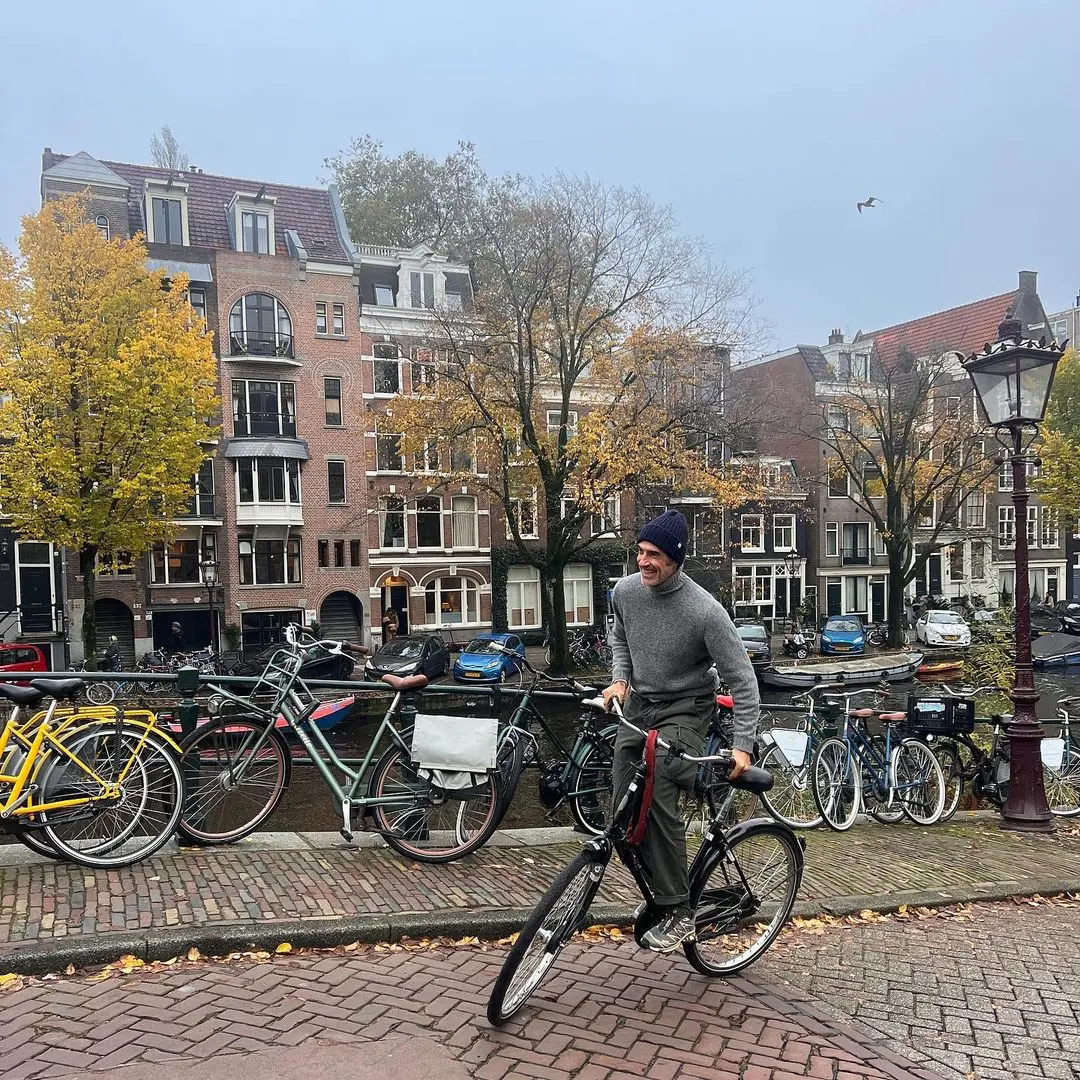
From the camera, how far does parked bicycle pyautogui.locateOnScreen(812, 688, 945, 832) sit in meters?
8.24

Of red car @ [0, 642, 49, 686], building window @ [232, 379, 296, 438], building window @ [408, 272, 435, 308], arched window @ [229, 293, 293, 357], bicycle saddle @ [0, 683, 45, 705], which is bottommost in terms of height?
red car @ [0, 642, 49, 686]

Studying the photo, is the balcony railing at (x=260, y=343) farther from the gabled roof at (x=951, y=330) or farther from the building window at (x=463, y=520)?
the gabled roof at (x=951, y=330)

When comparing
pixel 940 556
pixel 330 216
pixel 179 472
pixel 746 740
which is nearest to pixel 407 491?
pixel 179 472

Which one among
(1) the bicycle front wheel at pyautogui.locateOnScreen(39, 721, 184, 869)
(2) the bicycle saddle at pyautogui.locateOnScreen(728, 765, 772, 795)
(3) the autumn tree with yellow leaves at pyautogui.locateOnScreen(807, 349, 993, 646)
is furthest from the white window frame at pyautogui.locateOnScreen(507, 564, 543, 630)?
(2) the bicycle saddle at pyautogui.locateOnScreen(728, 765, 772, 795)

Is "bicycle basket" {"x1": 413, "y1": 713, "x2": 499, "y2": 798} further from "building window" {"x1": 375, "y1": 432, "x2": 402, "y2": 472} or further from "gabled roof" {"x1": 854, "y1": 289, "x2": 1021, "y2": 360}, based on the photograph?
"gabled roof" {"x1": 854, "y1": 289, "x2": 1021, "y2": 360}

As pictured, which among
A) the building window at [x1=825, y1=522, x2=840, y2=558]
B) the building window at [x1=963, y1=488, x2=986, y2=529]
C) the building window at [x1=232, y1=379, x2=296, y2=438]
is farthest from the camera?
the building window at [x1=963, y1=488, x2=986, y2=529]

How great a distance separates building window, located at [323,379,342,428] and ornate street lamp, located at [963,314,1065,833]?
1196 inches

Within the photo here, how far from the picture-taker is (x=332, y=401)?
36750 millimetres

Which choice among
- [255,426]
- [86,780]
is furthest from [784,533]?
[86,780]

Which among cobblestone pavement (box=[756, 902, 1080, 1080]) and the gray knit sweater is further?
the gray knit sweater

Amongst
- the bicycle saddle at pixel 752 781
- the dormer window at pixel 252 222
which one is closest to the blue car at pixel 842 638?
the dormer window at pixel 252 222

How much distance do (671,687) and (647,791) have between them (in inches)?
20.6

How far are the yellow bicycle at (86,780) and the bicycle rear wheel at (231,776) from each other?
18 centimetres

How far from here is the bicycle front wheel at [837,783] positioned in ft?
26.8
